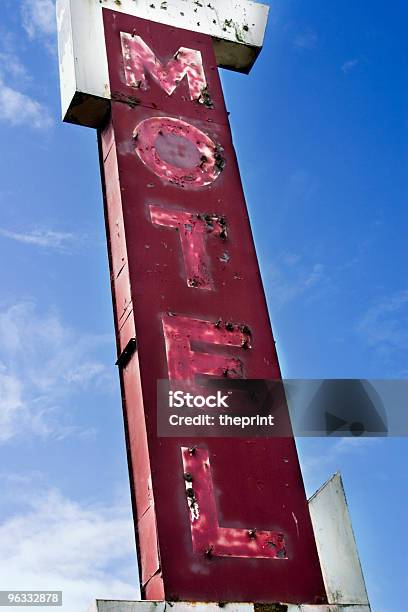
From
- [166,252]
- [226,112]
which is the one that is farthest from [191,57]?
[166,252]

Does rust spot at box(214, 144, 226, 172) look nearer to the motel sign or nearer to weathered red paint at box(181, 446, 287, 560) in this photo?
the motel sign

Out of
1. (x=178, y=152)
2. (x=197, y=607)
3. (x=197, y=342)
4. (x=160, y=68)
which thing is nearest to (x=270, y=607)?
(x=197, y=607)

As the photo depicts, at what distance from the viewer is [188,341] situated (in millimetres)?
6824

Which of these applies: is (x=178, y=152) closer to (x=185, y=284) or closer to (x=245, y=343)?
(x=185, y=284)

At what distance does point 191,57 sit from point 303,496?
4971 millimetres

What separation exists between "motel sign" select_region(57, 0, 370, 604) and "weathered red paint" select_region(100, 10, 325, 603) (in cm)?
1

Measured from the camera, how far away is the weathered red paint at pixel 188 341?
5883mm

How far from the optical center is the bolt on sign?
5.95 metres

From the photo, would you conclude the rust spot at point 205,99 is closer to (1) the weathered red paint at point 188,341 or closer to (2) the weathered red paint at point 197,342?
(1) the weathered red paint at point 188,341

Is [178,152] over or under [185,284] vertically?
over

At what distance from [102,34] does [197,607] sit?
5.83m

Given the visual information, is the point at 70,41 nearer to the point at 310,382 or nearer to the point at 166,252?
the point at 166,252

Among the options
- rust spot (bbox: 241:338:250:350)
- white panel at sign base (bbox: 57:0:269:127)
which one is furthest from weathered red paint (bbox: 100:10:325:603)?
white panel at sign base (bbox: 57:0:269:127)

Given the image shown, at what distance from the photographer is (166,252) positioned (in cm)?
732
